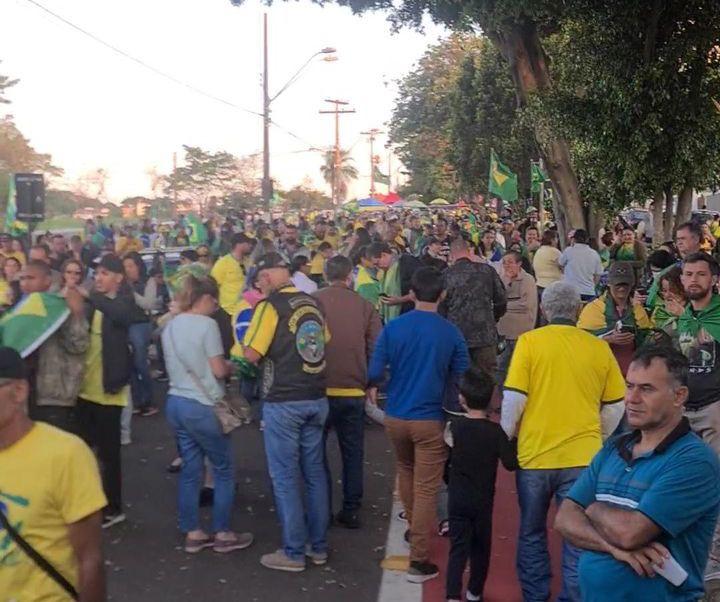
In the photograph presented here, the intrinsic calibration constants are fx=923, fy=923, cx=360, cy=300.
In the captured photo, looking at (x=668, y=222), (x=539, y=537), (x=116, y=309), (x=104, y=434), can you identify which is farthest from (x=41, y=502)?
(x=668, y=222)

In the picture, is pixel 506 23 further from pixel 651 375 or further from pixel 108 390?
pixel 651 375

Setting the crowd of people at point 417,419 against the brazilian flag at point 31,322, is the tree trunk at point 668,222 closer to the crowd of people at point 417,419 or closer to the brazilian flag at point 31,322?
the crowd of people at point 417,419

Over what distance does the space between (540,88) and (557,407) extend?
12.8 metres

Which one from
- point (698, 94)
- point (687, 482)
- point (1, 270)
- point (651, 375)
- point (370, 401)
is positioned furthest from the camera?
point (698, 94)

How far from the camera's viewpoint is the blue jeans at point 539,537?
4.88 m

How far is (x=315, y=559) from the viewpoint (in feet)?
19.9

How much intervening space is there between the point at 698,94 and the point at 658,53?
845 mm

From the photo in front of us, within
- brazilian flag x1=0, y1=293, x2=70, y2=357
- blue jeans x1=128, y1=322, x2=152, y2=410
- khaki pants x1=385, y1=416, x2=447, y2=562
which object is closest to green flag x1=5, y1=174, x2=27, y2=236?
blue jeans x1=128, y1=322, x2=152, y2=410

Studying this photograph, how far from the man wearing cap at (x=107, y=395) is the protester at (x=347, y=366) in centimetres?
153

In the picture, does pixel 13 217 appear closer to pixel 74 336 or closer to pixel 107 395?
pixel 107 395

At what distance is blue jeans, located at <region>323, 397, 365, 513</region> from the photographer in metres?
6.67

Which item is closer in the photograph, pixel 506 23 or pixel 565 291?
pixel 565 291

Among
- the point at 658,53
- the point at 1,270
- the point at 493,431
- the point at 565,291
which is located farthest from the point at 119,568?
the point at 658,53

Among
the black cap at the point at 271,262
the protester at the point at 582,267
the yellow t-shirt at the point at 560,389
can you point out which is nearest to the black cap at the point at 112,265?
the black cap at the point at 271,262
